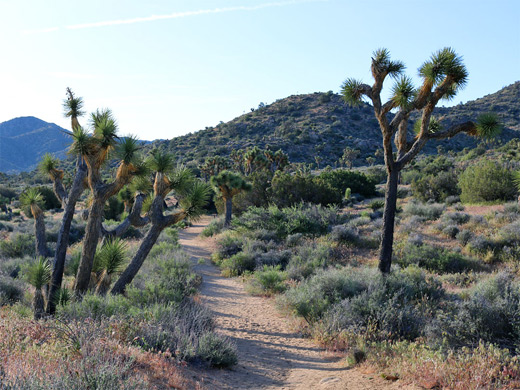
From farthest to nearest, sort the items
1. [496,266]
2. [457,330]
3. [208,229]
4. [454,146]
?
[454,146] → [208,229] → [496,266] → [457,330]

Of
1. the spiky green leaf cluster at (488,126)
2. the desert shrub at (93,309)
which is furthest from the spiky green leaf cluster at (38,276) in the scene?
the spiky green leaf cluster at (488,126)

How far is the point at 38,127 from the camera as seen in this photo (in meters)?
164

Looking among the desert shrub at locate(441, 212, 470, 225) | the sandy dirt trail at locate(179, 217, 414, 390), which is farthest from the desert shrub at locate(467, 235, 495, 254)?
the sandy dirt trail at locate(179, 217, 414, 390)

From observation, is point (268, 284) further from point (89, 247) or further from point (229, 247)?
point (229, 247)

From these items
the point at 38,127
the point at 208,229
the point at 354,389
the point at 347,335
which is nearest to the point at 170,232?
the point at 208,229

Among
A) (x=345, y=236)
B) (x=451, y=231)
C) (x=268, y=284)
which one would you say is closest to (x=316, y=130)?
(x=451, y=231)

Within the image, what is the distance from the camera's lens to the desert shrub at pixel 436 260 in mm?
13461

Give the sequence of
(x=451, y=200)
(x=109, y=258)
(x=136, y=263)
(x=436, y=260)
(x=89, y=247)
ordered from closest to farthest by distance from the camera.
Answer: (x=89, y=247) < (x=109, y=258) < (x=136, y=263) < (x=436, y=260) < (x=451, y=200)

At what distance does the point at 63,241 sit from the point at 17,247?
10.3m

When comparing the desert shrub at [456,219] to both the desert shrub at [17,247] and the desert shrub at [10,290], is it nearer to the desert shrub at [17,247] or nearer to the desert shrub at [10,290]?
the desert shrub at [10,290]

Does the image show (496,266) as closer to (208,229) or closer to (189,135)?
(208,229)

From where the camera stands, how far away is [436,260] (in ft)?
44.5

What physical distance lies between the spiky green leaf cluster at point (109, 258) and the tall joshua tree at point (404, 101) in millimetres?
6653

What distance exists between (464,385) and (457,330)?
1.83 metres
